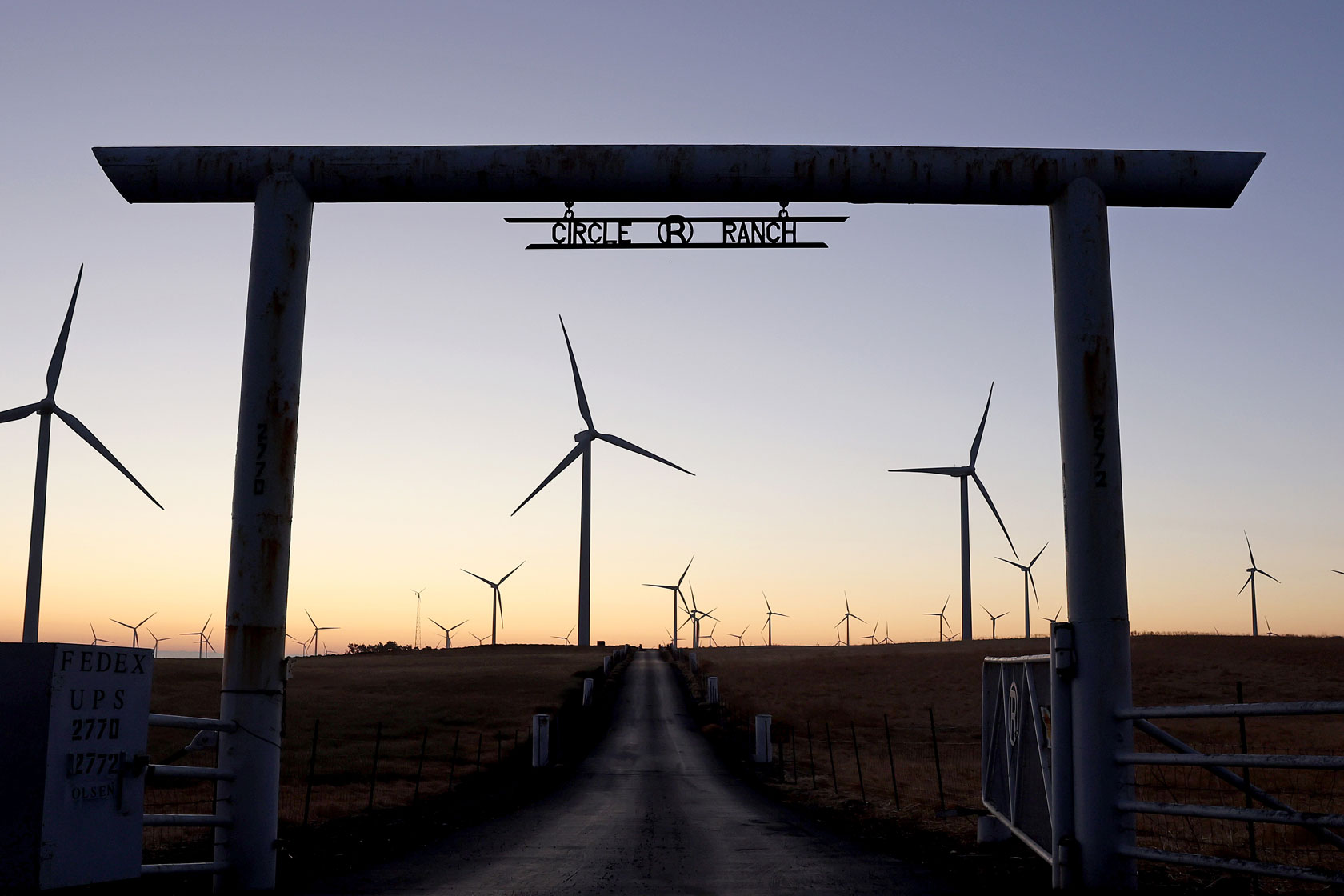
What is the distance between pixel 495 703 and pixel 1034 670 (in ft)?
160

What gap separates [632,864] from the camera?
1483cm

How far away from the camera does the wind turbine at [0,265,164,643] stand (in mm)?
41625

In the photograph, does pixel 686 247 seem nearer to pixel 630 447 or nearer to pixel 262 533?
pixel 262 533

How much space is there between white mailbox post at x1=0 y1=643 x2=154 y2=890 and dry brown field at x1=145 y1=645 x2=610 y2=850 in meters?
3.17

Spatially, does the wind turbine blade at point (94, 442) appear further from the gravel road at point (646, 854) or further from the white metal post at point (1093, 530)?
the white metal post at point (1093, 530)

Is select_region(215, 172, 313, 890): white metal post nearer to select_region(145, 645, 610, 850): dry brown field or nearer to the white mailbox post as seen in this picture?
select_region(145, 645, 610, 850): dry brown field

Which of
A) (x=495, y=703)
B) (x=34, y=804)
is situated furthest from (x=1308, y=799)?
(x=495, y=703)

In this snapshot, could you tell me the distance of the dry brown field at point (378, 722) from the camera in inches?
1088

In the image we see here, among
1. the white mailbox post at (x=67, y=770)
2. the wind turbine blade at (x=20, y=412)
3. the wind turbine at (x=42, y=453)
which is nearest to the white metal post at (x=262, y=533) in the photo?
the white mailbox post at (x=67, y=770)

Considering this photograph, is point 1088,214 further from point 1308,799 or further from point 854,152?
point 1308,799

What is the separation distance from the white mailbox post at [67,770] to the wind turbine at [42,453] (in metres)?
28.8

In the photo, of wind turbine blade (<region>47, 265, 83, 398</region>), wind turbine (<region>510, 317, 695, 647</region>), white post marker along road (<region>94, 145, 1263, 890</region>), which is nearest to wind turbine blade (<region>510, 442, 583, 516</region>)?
wind turbine (<region>510, 317, 695, 647</region>)

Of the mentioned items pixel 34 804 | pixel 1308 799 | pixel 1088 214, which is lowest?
pixel 1308 799

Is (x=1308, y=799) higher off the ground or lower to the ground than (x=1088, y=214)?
lower
